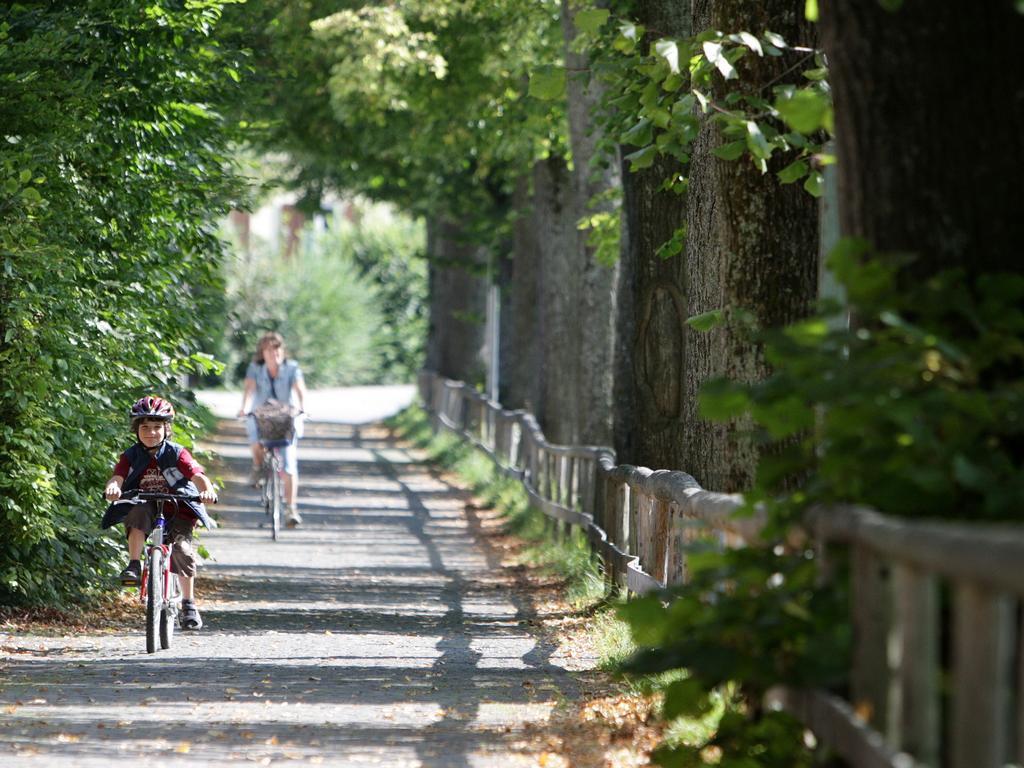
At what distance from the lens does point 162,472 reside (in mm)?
11656

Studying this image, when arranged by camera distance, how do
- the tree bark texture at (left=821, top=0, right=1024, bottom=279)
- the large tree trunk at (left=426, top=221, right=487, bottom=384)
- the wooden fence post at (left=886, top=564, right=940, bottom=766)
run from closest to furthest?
1. the wooden fence post at (left=886, top=564, right=940, bottom=766)
2. the tree bark texture at (left=821, top=0, right=1024, bottom=279)
3. the large tree trunk at (left=426, top=221, right=487, bottom=384)

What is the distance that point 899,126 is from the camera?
219 inches

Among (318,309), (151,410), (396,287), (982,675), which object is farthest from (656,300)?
(396,287)

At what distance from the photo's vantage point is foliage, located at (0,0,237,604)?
11.9m

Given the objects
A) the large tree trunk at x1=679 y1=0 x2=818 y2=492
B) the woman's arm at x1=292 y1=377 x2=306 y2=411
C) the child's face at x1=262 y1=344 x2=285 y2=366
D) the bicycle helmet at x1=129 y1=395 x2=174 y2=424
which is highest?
the large tree trunk at x1=679 y1=0 x2=818 y2=492

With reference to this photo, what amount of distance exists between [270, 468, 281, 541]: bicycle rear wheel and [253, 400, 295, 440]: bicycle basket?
0.67m

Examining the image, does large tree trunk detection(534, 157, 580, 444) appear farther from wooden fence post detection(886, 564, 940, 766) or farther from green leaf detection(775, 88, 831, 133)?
wooden fence post detection(886, 564, 940, 766)

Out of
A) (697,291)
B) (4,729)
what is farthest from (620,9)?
(4,729)

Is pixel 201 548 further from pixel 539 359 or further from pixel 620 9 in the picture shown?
pixel 539 359

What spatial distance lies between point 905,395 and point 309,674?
626 cm

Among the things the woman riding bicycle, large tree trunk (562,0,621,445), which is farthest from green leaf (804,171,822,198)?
the woman riding bicycle

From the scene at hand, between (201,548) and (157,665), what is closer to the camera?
(157,665)

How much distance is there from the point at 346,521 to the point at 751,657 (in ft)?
59.1

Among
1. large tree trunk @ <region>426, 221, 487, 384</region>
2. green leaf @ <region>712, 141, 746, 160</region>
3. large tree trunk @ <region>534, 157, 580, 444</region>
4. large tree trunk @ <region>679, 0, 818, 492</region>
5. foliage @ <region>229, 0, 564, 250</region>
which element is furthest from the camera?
large tree trunk @ <region>426, 221, 487, 384</region>
